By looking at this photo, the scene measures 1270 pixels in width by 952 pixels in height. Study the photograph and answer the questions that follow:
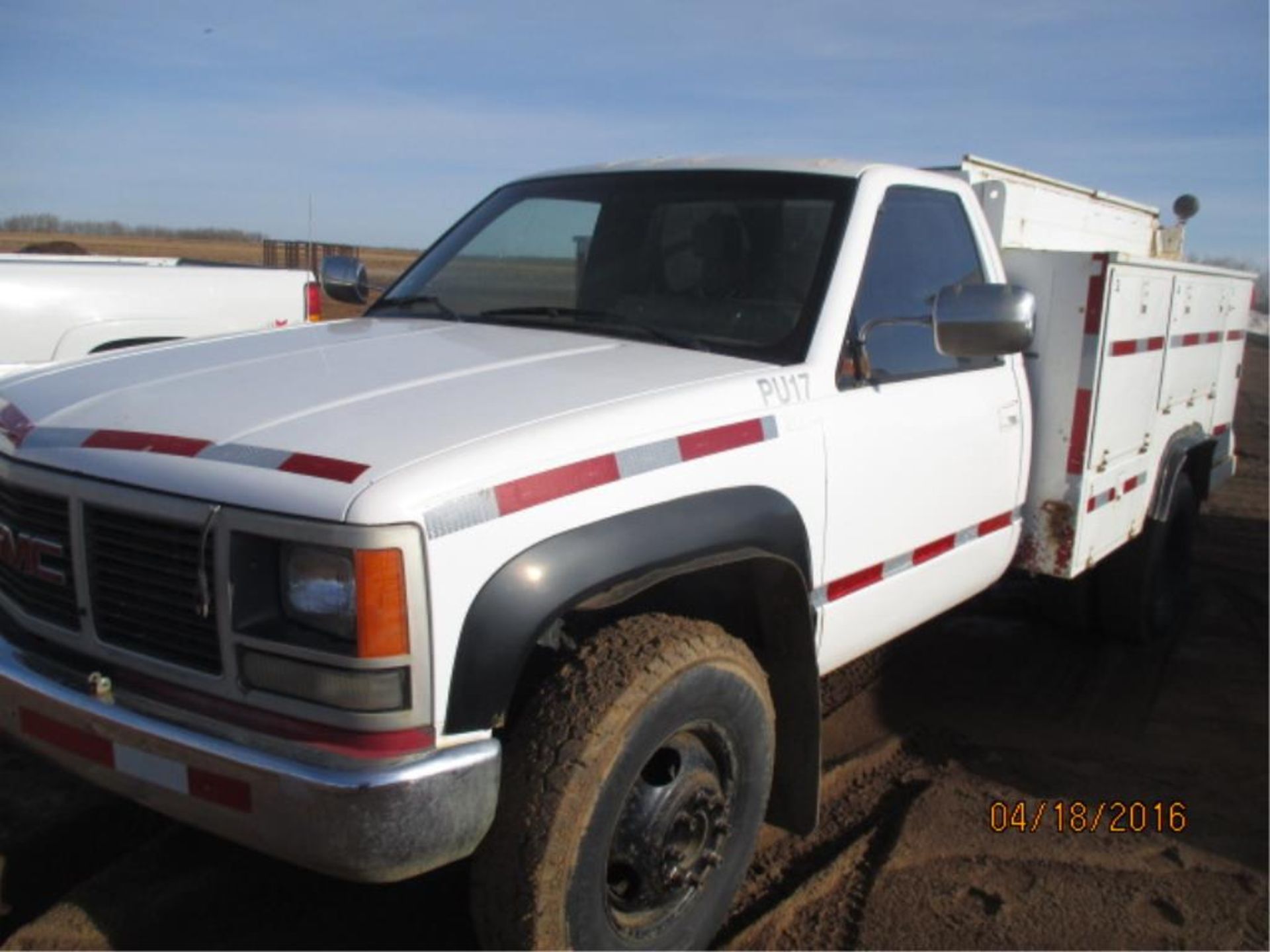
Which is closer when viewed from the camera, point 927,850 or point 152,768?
Answer: point 152,768

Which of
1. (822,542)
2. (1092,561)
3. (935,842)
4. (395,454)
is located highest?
(395,454)

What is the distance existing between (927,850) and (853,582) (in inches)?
36.5

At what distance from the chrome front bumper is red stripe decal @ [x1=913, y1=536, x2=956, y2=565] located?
1739mm

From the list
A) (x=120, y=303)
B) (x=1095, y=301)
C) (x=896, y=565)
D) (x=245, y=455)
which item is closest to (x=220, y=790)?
(x=245, y=455)

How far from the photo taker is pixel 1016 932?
3.10 m

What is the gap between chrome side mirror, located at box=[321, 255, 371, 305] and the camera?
4.50m

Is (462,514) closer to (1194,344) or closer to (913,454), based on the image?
(913,454)

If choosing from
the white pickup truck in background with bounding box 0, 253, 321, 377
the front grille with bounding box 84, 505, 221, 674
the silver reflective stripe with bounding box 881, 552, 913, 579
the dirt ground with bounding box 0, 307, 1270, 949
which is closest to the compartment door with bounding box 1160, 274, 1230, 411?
the dirt ground with bounding box 0, 307, 1270, 949

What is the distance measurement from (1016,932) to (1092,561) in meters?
1.83

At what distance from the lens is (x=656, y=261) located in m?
3.64

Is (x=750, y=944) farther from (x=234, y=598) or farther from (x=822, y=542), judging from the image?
(x=234, y=598)

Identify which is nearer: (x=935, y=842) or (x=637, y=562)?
(x=637, y=562)

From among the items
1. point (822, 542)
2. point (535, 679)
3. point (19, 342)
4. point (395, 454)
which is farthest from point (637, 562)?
point (19, 342)
